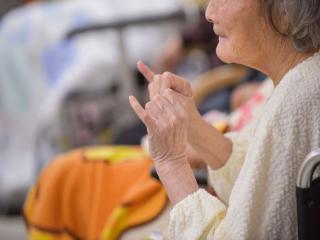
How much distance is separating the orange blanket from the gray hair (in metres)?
0.66

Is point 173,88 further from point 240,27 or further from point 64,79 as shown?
point 64,79

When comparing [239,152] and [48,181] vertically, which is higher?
[239,152]

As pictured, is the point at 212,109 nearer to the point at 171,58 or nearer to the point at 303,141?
the point at 171,58

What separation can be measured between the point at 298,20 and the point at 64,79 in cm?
204

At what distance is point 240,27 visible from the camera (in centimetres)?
108

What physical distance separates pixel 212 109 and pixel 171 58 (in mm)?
774

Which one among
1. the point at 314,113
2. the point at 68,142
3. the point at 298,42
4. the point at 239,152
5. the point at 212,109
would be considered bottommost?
the point at 68,142

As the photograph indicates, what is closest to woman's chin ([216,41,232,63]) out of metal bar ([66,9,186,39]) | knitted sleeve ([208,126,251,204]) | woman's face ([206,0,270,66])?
woman's face ([206,0,270,66])

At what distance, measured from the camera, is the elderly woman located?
3.30 ft

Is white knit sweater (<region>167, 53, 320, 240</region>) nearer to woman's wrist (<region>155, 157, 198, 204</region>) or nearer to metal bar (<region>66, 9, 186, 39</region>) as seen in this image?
woman's wrist (<region>155, 157, 198, 204</region>)

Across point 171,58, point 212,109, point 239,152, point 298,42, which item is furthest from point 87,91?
point 298,42

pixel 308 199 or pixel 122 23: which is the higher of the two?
pixel 122 23

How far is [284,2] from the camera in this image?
1.02 m

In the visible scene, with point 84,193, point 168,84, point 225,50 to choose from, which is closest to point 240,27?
point 225,50
